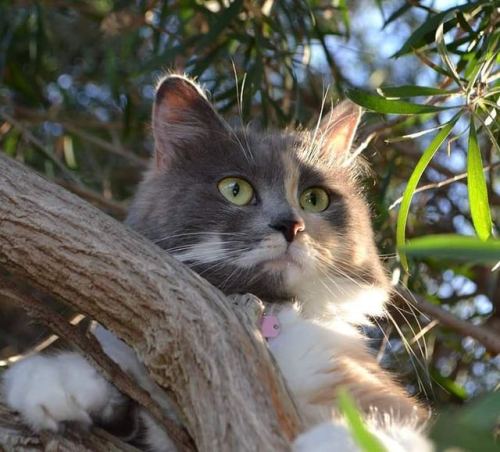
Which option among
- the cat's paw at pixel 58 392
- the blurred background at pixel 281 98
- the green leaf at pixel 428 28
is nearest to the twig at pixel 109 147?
the blurred background at pixel 281 98

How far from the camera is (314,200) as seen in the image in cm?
256

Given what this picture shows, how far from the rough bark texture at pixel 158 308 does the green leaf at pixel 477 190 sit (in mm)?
675

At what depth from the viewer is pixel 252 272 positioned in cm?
226

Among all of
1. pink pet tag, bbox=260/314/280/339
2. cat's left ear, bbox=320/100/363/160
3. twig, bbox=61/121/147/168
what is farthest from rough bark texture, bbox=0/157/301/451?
twig, bbox=61/121/147/168

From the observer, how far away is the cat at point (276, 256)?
6.31 ft

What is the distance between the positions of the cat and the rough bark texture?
0.14 metres

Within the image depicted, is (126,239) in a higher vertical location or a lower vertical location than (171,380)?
higher

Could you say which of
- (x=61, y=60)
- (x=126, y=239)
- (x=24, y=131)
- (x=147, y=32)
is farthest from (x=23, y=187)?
(x=61, y=60)

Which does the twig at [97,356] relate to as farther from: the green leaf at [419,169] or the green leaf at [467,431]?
the green leaf at [467,431]

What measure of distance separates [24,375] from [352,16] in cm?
374

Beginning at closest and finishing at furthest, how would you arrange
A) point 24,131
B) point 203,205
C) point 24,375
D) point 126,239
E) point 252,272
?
point 126,239, point 24,375, point 252,272, point 203,205, point 24,131

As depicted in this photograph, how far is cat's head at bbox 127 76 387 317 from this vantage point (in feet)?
7.44

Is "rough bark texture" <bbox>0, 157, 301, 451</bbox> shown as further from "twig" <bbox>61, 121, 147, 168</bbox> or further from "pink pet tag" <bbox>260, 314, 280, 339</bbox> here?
"twig" <bbox>61, 121, 147, 168</bbox>

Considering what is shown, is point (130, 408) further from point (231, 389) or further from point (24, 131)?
point (24, 131)
